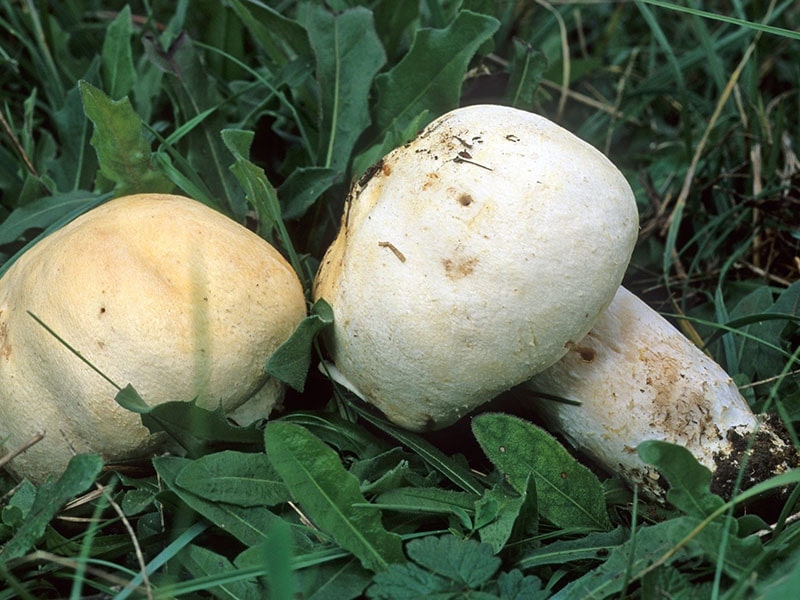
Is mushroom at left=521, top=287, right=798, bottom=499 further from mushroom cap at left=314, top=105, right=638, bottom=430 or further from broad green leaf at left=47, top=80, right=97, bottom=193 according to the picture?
broad green leaf at left=47, top=80, right=97, bottom=193

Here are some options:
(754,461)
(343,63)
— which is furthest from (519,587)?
(343,63)

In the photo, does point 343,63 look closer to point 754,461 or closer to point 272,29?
point 272,29

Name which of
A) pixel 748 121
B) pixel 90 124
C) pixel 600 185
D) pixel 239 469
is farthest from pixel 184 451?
pixel 748 121

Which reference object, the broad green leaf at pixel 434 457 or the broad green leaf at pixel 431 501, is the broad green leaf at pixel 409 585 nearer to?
the broad green leaf at pixel 431 501

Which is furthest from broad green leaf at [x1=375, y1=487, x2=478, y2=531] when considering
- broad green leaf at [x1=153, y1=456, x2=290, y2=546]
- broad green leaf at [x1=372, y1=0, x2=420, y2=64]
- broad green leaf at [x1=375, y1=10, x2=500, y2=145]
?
broad green leaf at [x1=372, y1=0, x2=420, y2=64]

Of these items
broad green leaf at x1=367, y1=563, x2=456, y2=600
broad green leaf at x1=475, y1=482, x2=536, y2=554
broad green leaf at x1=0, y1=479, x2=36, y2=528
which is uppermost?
broad green leaf at x1=367, y1=563, x2=456, y2=600

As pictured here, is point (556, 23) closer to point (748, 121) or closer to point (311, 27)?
point (748, 121)
